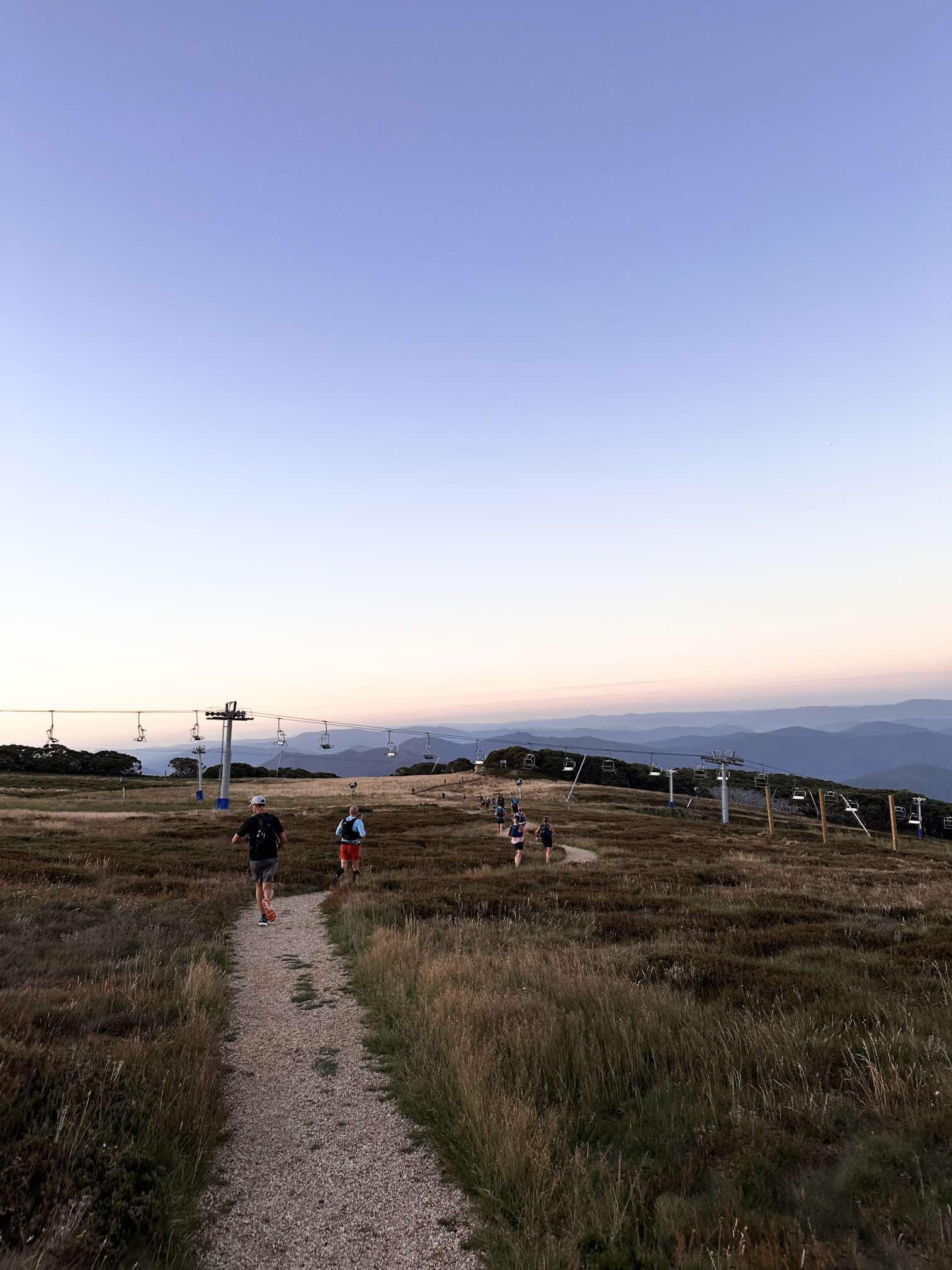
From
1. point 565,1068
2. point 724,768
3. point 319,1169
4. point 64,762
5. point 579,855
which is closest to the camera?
point 319,1169

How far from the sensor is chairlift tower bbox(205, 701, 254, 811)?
50.6 metres

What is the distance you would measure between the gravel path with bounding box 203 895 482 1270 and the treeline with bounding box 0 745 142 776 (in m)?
106

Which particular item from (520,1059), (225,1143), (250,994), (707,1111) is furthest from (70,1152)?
(250,994)

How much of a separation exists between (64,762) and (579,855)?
10172cm

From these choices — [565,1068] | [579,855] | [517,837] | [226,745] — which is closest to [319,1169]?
[565,1068]

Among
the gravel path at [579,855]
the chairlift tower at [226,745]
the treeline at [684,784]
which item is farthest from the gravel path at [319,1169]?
the treeline at [684,784]

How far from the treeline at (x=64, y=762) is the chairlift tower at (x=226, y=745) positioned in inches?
2122

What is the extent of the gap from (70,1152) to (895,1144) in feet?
19.2

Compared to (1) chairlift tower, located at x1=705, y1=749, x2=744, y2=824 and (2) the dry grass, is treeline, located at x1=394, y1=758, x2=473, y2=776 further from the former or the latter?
(2) the dry grass

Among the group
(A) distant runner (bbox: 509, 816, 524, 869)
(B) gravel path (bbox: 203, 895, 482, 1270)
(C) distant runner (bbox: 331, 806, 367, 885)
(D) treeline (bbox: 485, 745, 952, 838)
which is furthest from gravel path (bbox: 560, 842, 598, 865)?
(D) treeline (bbox: 485, 745, 952, 838)

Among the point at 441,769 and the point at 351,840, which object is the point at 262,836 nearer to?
the point at 351,840

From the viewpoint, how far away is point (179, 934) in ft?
42.7

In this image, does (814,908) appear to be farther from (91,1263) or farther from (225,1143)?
(91,1263)

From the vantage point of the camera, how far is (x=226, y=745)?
2069 inches
